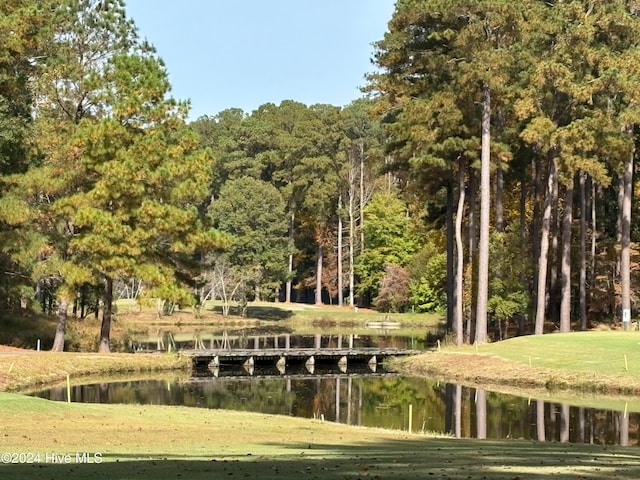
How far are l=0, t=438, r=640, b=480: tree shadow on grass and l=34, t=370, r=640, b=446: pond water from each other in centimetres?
776

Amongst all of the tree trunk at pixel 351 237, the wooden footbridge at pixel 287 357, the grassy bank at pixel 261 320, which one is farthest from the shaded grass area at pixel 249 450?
the tree trunk at pixel 351 237

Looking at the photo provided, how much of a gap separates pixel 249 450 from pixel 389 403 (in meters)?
15.7

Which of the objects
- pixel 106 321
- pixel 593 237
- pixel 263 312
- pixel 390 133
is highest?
pixel 390 133

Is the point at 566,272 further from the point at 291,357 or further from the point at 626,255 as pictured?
the point at 291,357

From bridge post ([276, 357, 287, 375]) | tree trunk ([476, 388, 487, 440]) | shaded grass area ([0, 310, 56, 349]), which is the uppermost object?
shaded grass area ([0, 310, 56, 349])

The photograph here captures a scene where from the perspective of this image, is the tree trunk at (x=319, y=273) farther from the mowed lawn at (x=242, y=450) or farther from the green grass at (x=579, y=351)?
the mowed lawn at (x=242, y=450)

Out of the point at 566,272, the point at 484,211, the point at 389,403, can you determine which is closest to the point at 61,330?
the point at 389,403

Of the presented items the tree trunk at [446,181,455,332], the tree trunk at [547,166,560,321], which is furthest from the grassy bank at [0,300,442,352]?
the tree trunk at [446,181,455,332]

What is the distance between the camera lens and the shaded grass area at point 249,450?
1204 cm

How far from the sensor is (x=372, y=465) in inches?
516

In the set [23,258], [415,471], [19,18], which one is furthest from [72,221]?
[415,471]

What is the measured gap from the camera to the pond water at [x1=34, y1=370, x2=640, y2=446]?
24812mm

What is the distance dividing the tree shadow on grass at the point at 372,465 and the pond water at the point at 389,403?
776 centimetres

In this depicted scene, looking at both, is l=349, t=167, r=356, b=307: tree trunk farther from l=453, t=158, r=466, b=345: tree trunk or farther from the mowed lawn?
the mowed lawn
